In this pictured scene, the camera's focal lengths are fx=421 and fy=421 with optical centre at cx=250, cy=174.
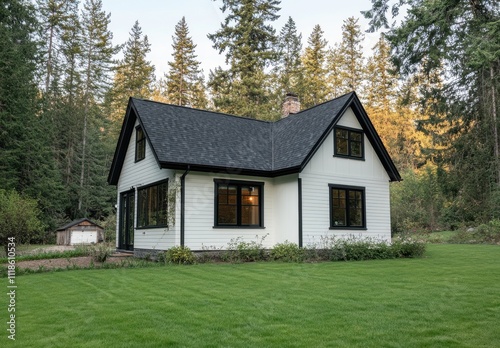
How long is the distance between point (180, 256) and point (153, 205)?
10.1 ft

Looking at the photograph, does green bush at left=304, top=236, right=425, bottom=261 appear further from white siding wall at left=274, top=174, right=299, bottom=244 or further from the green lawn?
the green lawn

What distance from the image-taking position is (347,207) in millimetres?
15641

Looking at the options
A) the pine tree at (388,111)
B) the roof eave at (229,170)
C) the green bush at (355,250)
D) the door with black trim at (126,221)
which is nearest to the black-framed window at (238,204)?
the roof eave at (229,170)

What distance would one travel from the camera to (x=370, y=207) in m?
16.2

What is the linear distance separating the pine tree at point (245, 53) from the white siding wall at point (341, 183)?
17908 mm

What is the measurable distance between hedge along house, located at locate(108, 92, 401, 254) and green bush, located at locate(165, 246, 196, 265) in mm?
515

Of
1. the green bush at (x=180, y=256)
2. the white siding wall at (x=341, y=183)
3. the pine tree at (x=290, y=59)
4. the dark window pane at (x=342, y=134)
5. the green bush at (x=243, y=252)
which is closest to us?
the green bush at (x=180, y=256)

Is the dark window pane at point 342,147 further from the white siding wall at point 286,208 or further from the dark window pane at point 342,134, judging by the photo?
the white siding wall at point 286,208

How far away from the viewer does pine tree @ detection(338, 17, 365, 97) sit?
37969 millimetres

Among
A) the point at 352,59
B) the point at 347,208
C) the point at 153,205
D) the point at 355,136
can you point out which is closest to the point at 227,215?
the point at 153,205

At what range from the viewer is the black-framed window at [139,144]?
1569cm

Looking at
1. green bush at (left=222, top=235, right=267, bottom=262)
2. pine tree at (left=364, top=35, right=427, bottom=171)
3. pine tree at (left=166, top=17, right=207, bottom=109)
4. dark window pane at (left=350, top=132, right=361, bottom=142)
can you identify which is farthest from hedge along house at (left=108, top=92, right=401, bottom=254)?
pine tree at (left=166, top=17, right=207, bottom=109)

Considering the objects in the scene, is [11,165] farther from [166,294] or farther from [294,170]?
[166,294]

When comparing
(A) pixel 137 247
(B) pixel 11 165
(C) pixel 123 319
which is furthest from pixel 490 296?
(B) pixel 11 165
